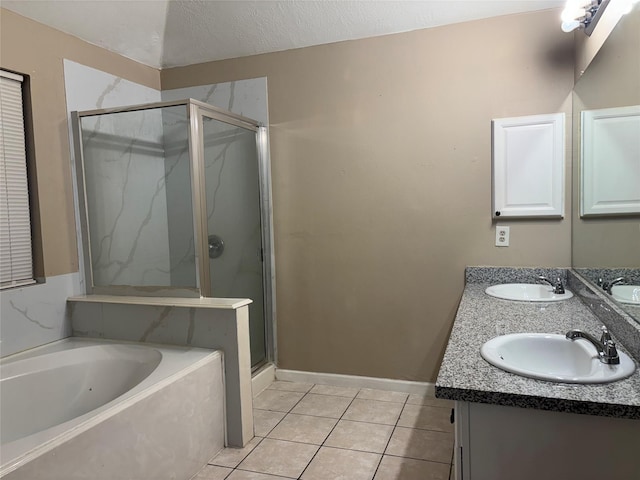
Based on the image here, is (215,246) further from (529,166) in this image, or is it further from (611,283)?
(611,283)

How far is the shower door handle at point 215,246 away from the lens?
8.65ft

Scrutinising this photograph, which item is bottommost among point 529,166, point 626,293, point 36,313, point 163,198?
point 36,313

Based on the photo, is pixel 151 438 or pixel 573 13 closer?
pixel 151 438

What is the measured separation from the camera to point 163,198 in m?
2.69

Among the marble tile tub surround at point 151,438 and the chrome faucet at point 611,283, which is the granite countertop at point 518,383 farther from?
the marble tile tub surround at point 151,438

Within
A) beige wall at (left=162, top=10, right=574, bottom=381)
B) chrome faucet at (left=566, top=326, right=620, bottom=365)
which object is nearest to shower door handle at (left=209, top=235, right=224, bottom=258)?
beige wall at (left=162, top=10, right=574, bottom=381)

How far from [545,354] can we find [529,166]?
134 centimetres

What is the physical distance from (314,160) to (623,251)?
1835mm

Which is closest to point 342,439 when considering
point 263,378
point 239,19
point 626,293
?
point 263,378

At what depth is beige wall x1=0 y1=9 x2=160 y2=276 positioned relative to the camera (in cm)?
227

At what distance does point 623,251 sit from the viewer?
1.65 m

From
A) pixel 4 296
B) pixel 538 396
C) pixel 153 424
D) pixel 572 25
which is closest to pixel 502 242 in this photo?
pixel 572 25

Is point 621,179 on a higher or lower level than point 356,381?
higher

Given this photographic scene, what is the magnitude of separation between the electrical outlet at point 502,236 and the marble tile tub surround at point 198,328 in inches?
58.3
